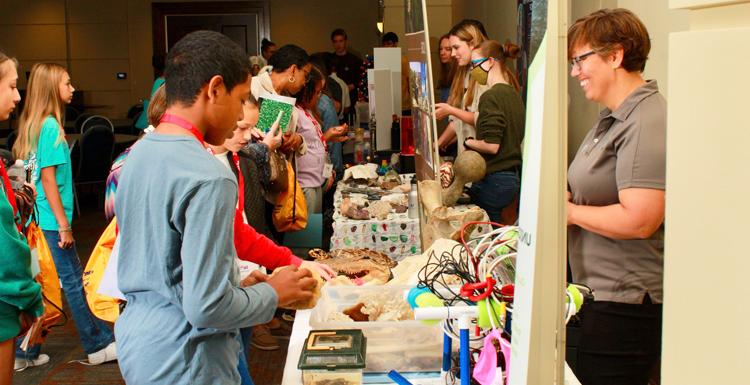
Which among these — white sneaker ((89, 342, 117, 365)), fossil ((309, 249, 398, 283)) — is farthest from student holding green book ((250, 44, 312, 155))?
white sneaker ((89, 342, 117, 365))

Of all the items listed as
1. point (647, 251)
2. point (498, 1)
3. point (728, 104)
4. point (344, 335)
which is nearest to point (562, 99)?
point (728, 104)

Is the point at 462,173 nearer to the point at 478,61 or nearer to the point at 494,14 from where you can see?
the point at 478,61

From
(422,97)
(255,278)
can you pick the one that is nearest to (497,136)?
(422,97)

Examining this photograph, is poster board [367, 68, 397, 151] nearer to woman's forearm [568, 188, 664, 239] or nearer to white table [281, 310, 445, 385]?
white table [281, 310, 445, 385]

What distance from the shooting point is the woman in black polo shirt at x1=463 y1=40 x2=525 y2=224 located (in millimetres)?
4387

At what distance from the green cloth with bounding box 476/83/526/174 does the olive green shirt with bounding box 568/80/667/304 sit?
83.9 inches

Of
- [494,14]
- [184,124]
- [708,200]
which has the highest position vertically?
[494,14]

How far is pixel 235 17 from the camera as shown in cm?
1416

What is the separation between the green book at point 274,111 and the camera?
13.3ft

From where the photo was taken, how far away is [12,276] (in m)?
2.50

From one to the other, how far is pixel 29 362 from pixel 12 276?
1990mm

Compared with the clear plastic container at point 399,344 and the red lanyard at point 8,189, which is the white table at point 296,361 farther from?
the red lanyard at point 8,189

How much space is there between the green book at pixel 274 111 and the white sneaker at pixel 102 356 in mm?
1393

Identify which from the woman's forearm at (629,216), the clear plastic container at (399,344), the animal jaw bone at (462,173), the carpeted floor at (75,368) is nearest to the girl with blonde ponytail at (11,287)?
the clear plastic container at (399,344)
